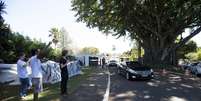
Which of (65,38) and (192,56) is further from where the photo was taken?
(65,38)

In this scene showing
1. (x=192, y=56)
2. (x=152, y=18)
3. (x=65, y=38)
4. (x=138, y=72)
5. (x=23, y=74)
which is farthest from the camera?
(x=65, y=38)

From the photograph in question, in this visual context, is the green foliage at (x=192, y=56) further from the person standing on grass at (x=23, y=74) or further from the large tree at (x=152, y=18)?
the person standing on grass at (x=23, y=74)

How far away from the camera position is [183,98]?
15.9 metres

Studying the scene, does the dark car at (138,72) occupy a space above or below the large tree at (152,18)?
below

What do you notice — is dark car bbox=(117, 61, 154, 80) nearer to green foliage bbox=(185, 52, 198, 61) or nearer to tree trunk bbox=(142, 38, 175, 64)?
tree trunk bbox=(142, 38, 175, 64)

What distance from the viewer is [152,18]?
174ft

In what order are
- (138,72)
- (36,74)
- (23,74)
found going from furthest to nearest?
(138,72) → (23,74) → (36,74)

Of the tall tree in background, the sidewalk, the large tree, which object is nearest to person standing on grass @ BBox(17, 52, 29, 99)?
the sidewalk

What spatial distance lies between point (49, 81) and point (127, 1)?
79.4ft

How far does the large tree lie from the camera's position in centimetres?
4859

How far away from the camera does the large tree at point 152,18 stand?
48594mm

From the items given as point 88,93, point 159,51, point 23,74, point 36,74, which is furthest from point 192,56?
point 36,74

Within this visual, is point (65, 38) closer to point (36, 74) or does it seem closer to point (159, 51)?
point (159, 51)

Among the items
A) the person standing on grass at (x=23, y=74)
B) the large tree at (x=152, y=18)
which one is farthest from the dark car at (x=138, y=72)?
the large tree at (x=152, y=18)
